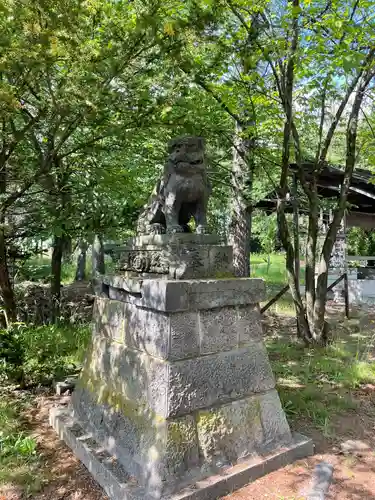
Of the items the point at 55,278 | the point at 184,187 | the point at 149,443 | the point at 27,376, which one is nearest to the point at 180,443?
the point at 149,443

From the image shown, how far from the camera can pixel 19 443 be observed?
127 inches

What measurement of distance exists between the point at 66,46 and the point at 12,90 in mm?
659

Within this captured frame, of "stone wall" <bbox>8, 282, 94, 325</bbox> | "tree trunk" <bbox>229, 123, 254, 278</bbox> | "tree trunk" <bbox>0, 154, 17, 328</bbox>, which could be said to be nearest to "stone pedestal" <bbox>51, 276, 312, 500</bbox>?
"tree trunk" <bbox>0, 154, 17, 328</bbox>

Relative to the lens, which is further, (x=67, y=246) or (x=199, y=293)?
(x=67, y=246)

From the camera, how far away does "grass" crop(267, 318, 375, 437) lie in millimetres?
4027

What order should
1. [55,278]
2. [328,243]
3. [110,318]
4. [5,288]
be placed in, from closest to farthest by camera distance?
[110,318] < [5,288] < [328,243] < [55,278]

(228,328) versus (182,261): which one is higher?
(182,261)

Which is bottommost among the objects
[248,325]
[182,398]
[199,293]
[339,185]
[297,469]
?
[297,469]

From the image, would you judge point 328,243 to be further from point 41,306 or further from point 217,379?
point 41,306

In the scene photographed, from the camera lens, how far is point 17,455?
3.14 metres

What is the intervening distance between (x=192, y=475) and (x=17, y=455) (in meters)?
1.56

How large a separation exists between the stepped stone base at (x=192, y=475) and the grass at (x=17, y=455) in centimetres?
35

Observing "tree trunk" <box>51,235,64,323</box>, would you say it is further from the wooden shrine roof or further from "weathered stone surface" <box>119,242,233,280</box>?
the wooden shrine roof

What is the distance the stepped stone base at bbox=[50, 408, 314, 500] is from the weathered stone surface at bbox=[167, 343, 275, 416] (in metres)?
0.49
